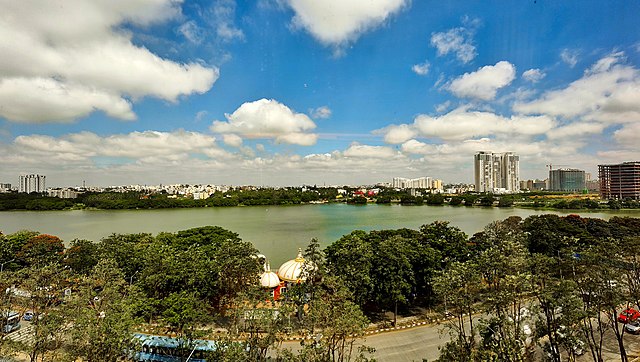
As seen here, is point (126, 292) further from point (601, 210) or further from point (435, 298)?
point (601, 210)

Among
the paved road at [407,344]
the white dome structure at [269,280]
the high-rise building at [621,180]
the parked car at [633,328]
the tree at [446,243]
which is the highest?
the high-rise building at [621,180]

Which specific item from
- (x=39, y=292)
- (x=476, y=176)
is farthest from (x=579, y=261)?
(x=476, y=176)

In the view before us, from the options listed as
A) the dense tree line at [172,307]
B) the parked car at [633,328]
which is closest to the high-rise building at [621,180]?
the parked car at [633,328]

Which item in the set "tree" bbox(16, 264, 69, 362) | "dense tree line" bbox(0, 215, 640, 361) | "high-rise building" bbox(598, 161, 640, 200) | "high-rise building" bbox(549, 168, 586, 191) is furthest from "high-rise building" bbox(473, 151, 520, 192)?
"tree" bbox(16, 264, 69, 362)

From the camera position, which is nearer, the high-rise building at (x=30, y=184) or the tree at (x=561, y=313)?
the tree at (x=561, y=313)

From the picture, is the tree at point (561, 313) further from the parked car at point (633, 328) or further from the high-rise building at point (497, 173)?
the high-rise building at point (497, 173)

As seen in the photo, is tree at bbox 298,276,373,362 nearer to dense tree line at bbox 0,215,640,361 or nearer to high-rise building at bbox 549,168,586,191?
dense tree line at bbox 0,215,640,361

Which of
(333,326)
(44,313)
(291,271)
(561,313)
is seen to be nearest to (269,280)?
(291,271)
